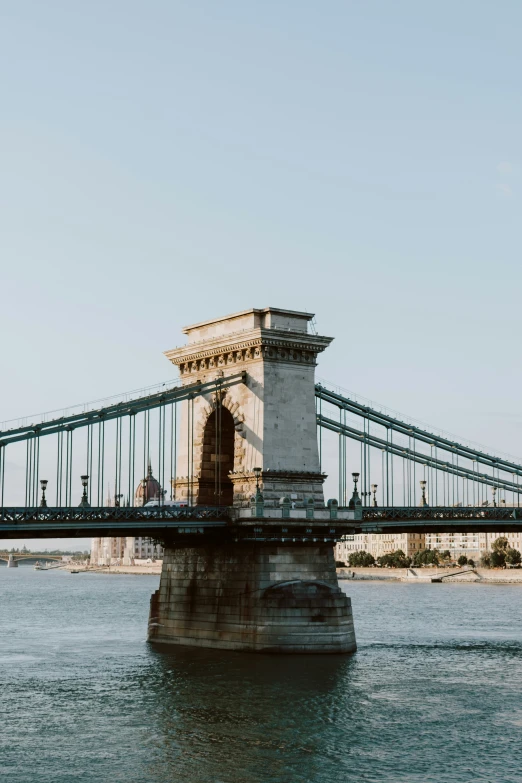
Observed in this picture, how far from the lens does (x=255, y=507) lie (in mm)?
67125

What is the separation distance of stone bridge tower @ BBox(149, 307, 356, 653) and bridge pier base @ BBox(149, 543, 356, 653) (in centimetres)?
6

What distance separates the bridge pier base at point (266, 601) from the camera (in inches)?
2598

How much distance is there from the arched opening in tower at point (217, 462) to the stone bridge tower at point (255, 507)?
61 millimetres

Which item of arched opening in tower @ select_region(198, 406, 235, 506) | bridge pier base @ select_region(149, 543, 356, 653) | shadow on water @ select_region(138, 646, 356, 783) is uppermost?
arched opening in tower @ select_region(198, 406, 235, 506)

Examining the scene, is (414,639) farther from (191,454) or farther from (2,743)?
(2,743)

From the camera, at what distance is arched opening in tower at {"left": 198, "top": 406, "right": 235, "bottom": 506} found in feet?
245

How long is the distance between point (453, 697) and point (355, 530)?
1679cm

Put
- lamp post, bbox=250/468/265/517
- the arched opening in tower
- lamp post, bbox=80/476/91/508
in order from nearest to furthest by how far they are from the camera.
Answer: lamp post, bbox=80/476/91/508
lamp post, bbox=250/468/265/517
the arched opening in tower

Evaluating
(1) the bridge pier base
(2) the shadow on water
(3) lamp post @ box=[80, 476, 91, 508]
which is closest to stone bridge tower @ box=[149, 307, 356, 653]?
(1) the bridge pier base

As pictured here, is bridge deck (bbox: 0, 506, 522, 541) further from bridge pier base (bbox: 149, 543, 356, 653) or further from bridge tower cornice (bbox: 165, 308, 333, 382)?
bridge tower cornice (bbox: 165, 308, 333, 382)

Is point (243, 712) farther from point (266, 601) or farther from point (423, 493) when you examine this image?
point (423, 493)

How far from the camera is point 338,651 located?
6662 centimetres

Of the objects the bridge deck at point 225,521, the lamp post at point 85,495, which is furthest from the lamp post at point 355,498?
the lamp post at point 85,495

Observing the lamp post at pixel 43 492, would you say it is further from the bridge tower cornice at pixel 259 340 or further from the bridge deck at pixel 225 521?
the bridge tower cornice at pixel 259 340
